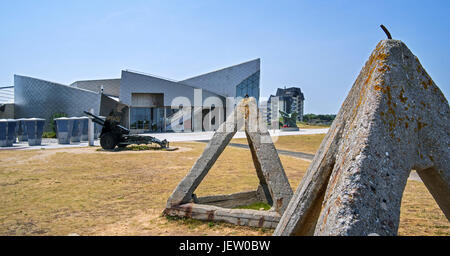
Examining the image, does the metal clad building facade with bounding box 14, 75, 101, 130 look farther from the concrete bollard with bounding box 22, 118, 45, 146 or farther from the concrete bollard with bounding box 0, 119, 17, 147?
the concrete bollard with bounding box 0, 119, 17, 147

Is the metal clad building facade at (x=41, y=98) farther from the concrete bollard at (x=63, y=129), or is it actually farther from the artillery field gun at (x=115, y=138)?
the artillery field gun at (x=115, y=138)

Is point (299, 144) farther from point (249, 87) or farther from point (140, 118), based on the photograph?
point (249, 87)

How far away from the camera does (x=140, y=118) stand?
41688mm

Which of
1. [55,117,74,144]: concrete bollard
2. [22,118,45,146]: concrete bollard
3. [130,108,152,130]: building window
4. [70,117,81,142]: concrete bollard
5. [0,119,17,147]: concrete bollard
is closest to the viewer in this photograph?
[0,119,17,147]: concrete bollard

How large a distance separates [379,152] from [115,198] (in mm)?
6371

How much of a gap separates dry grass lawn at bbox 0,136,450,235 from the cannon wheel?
17.1ft

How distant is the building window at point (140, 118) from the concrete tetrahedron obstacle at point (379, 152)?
1609 inches

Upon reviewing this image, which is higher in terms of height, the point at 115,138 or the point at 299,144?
the point at 115,138

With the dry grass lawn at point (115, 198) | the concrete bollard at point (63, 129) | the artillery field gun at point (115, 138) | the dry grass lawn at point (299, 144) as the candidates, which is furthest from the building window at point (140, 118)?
the dry grass lawn at point (115, 198)

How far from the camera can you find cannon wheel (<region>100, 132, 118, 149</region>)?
58.5 feet

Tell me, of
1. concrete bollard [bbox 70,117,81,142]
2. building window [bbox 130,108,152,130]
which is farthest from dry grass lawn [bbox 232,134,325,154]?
building window [bbox 130,108,152,130]

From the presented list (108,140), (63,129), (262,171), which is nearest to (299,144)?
(108,140)

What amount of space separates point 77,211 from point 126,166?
6.40 meters
